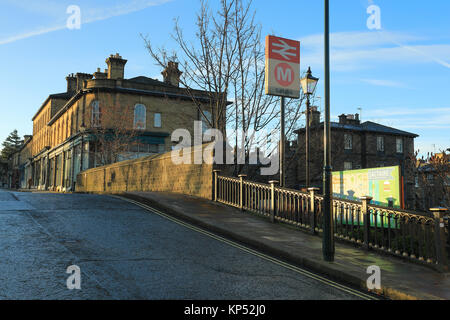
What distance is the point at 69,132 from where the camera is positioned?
46500mm

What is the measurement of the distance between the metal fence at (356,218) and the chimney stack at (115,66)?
29.7m

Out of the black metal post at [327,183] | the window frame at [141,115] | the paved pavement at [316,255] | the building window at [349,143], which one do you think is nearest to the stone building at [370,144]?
the building window at [349,143]

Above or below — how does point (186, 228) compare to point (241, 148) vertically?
below

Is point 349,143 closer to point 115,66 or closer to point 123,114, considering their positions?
point 123,114

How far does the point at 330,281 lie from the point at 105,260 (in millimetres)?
3780

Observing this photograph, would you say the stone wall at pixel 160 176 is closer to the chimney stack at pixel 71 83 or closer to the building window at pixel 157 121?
the building window at pixel 157 121

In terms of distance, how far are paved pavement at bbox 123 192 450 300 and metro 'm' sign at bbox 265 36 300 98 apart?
4146mm

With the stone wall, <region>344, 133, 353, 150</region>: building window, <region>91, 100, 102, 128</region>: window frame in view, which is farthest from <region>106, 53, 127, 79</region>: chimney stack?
<region>344, 133, 353, 150</region>: building window

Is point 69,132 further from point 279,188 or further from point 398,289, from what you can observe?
point 398,289

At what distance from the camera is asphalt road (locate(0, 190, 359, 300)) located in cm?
522

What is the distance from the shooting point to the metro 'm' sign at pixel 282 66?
39.4 ft

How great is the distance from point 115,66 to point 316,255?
123ft
